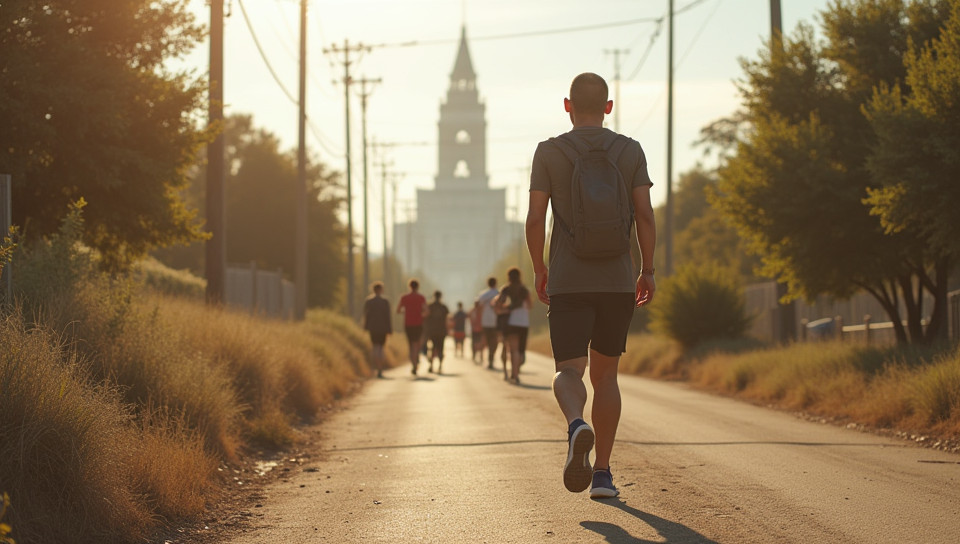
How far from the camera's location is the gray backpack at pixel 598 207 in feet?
20.8

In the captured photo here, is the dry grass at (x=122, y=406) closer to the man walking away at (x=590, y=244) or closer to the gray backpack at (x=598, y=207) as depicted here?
the man walking away at (x=590, y=244)

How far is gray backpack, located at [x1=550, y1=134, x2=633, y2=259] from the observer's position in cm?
633

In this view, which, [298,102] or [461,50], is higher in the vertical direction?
[461,50]

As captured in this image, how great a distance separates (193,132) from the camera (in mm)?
17891

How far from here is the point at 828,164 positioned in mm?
17516

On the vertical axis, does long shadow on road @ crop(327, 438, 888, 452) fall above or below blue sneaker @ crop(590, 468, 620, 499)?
below

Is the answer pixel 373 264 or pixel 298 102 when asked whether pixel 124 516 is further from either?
pixel 373 264

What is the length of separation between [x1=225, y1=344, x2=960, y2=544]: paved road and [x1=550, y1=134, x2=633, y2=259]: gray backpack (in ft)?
4.59

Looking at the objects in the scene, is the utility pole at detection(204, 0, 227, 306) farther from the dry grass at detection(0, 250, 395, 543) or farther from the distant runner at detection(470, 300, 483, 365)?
the distant runner at detection(470, 300, 483, 365)

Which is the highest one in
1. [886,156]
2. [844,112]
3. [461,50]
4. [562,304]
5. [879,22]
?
[461,50]

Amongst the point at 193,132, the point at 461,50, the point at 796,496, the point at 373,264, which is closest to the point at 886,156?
the point at 796,496

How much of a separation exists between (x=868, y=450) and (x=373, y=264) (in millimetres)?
101165

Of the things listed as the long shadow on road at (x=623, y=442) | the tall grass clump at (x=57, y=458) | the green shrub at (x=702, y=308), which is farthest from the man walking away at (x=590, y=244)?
the green shrub at (x=702, y=308)

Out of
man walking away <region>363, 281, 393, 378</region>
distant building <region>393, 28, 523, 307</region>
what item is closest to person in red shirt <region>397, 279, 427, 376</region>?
man walking away <region>363, 281, 393, 378</region>
